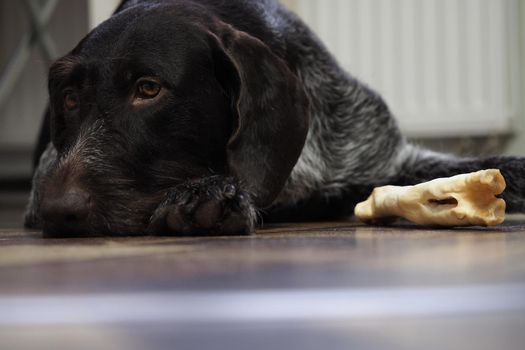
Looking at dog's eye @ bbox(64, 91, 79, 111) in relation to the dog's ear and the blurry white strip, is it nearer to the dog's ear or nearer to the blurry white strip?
the dog's ear

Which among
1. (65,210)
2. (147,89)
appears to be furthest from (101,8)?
(65,210)

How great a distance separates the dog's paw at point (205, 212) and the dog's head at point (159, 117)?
0.18ft

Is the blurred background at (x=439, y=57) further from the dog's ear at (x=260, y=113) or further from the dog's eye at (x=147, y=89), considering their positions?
the dog's eye at (x=147, y=89)

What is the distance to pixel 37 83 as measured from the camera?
169 inches

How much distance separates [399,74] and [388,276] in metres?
2.95

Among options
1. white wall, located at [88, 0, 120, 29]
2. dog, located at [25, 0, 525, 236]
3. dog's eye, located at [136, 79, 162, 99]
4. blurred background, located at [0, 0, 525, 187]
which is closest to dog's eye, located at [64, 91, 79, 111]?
dog, located at [25, 0, 525, 236]

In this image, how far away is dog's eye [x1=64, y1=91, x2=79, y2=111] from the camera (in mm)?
1477

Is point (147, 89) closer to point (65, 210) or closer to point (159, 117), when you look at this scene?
point (159, 117)

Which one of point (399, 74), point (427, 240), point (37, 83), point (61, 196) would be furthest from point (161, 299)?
point (37, 83)

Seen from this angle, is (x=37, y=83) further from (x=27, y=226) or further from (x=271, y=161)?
(x=271, y=161)

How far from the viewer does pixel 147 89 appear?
141cm

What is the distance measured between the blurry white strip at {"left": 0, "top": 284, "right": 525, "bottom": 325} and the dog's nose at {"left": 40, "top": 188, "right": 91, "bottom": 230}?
0.69 meters

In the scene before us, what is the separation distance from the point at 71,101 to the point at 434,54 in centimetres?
236

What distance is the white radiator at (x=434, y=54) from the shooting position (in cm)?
350
